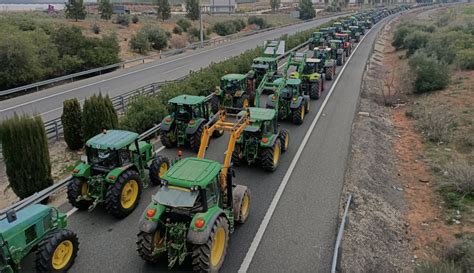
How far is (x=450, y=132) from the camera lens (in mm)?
19031

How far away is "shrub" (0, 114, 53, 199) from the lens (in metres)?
11.8

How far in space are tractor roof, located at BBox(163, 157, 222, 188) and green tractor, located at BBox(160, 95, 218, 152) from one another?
5.62 metres

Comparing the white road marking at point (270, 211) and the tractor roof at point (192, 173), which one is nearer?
the tractor roof at point (192, 173)

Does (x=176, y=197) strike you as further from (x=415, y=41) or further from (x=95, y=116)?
(x=415, y=41)

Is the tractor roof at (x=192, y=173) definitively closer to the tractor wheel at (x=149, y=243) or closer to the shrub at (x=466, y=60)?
the tractor wheel at (x=149, y=243)

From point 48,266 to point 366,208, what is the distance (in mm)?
8502

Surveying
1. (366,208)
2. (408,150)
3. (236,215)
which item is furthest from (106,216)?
(408,150)

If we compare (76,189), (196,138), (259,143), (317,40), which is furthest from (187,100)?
(317,40)

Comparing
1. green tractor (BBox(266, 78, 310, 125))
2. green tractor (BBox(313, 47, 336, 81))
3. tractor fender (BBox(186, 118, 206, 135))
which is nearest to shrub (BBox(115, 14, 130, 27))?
green tractor (BBox(313, 47, 336, 81))

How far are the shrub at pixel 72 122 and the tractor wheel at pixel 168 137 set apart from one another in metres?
3.45

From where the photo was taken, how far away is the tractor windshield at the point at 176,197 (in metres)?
8.14

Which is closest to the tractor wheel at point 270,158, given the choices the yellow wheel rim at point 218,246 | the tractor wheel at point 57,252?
the yellow wheel rim at point 218,246

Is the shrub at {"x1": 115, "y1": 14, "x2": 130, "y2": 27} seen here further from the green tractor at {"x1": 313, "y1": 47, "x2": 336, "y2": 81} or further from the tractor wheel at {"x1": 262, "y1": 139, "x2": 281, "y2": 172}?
the tractor wheel at {"x1": 262, "y1": 139, "x2": 281, "y2": 172}

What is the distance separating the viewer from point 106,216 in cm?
1103
